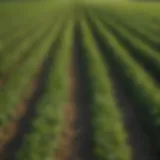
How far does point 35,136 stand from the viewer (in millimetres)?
14133

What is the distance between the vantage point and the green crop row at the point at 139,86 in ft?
46.7

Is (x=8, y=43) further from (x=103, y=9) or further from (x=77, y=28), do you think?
(x=103, y=9)

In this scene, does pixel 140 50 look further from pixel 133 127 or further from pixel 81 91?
pixel 133 127

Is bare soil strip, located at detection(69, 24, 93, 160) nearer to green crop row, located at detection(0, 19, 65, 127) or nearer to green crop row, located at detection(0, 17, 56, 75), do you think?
green crop row, located at detection(0, 19, 65, 127)

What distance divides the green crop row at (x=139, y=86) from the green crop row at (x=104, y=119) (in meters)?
0.92

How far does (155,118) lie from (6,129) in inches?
251

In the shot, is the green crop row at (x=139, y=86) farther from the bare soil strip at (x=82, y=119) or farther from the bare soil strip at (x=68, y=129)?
the bare soil strip at (x=68, y=129)

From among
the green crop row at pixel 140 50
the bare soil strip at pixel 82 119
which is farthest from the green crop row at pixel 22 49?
the green crop row at pixel 140 50

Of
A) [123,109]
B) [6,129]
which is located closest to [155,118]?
[123,109]

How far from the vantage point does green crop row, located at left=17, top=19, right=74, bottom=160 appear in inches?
521

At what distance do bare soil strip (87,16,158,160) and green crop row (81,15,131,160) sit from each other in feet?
0.78

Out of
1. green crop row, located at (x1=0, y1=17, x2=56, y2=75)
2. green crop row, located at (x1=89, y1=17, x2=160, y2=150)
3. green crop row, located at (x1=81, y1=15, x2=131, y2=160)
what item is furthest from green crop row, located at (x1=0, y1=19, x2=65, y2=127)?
green crop row, located at (x1=89, y1=17, x2=160, y2=150)

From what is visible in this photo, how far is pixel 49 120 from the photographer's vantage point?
15.3 metres

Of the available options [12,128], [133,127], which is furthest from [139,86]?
[12,128]
